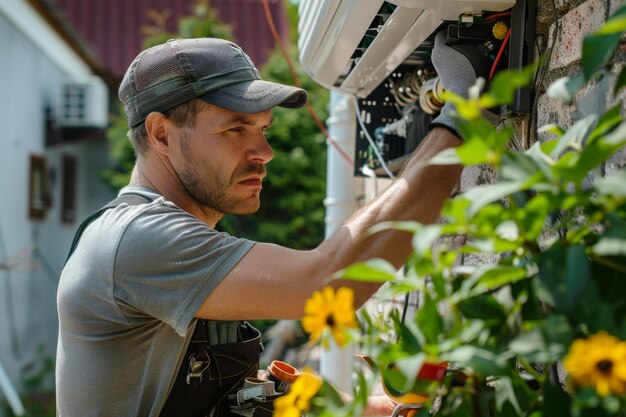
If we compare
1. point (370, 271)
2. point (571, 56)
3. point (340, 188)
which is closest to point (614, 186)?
point (370, 271)

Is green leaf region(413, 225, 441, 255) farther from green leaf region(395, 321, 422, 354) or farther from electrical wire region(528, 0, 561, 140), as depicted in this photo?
electrical wire region(528, 0, 561, 140)

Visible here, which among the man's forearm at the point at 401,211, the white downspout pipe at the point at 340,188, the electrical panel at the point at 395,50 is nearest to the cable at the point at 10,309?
the white downspout pipe at the point at 340,188

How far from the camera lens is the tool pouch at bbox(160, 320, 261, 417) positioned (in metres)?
1.83

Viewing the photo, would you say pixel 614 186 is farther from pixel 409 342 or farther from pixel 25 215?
pixel 25 215

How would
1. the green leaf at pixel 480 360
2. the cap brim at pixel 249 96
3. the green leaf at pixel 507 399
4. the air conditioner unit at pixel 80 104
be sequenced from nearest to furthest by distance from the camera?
the green leaf at pixel 480 360 → the green leaf at pixel 507 399 → the cap brim at pixel 249 96 → the air conditioner unit at pixel 80 104

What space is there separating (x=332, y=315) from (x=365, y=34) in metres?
1.29

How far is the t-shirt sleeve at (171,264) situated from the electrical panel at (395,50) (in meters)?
0.59

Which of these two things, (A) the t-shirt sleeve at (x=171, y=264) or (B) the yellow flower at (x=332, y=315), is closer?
(B) the yellow flower at (x=332, y=315)

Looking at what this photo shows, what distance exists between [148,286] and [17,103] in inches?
278

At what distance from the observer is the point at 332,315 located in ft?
2.82

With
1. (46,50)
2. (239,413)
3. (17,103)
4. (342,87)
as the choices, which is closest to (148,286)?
(239,413)

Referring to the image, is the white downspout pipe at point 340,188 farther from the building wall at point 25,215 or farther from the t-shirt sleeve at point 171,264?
the building wall at point 25,215

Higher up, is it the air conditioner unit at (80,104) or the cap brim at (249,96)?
the cap brim at (249,96)

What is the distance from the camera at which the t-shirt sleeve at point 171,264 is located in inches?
63.1
